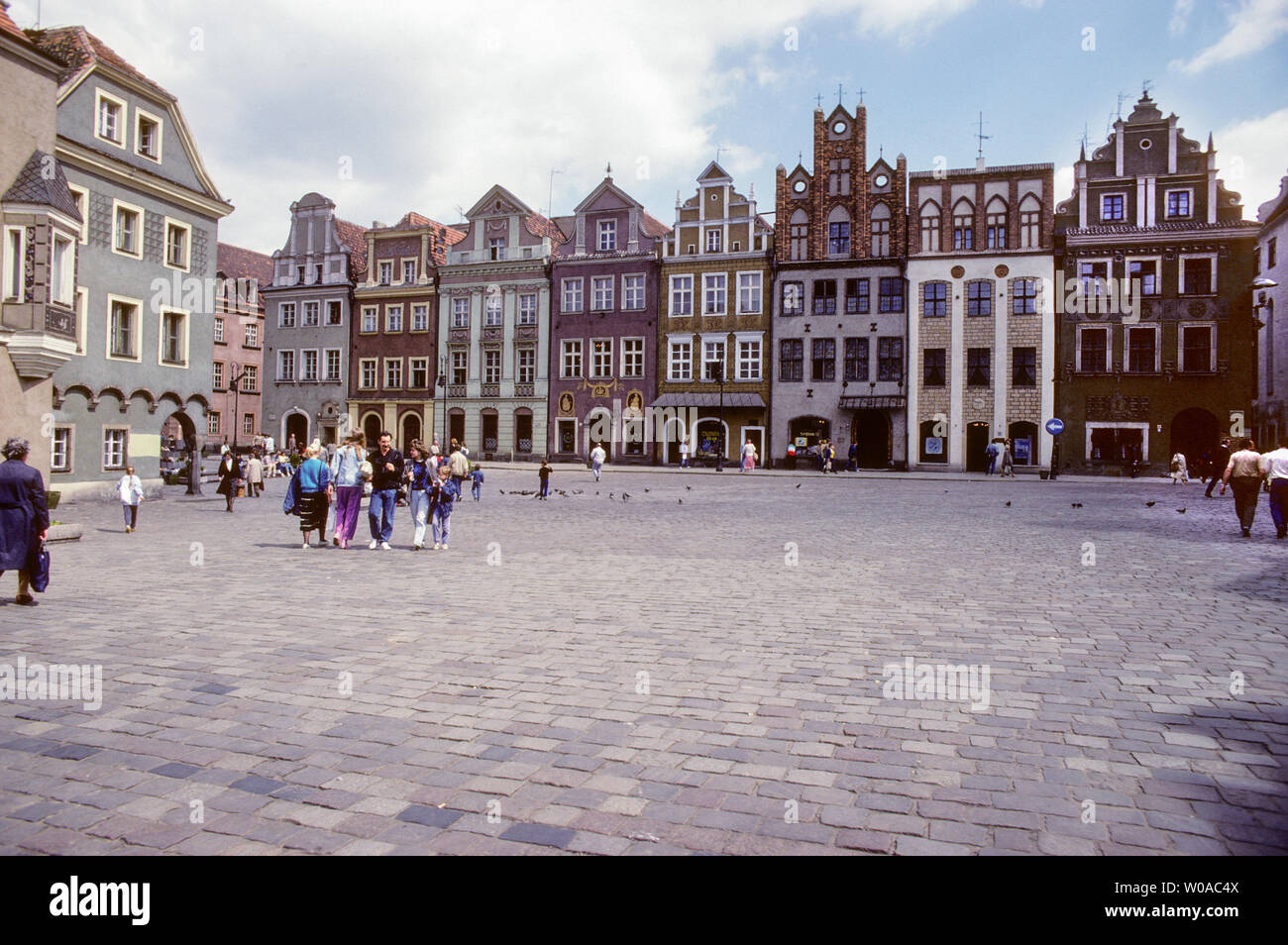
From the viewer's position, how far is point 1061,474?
149ft

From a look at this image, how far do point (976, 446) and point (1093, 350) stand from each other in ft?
25.0

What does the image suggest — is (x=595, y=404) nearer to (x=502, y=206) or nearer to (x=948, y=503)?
(x=502, y=206)

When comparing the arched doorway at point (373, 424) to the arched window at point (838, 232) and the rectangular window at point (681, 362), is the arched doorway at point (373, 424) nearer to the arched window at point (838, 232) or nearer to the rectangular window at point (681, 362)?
the rectangular window at point (681, 362)

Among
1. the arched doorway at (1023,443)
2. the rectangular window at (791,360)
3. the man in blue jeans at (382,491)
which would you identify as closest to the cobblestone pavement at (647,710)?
the man in blue jeans at (382,491)

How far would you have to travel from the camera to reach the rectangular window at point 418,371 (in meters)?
58.2

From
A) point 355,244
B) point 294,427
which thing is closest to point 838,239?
point 355,244

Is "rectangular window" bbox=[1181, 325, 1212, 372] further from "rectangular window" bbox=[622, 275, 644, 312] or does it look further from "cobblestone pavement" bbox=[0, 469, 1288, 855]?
"cobblestone pavement" bbox=[0, 469, 1288, 855]

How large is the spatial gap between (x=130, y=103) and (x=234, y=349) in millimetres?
43609

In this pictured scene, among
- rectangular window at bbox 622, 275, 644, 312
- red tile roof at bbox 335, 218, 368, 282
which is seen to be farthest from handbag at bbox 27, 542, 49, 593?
red tile roof at bbox 335, 218, 368, 282

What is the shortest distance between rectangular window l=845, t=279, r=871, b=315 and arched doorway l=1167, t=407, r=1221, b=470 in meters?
16.6

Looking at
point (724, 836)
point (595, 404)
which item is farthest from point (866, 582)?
point (595, 404)

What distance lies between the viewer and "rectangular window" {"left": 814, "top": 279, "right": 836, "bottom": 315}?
49531 millimetres

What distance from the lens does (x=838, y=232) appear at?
49.7 metres
